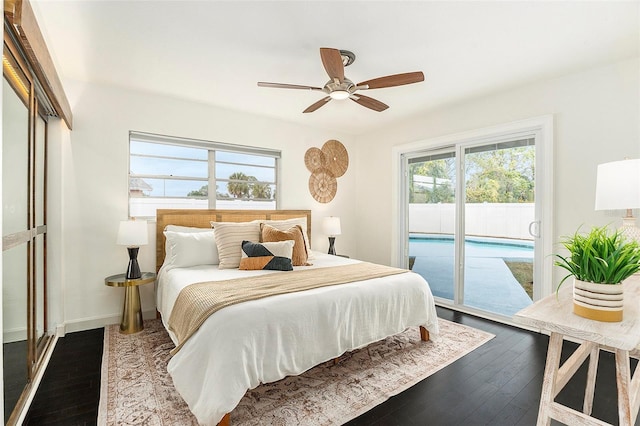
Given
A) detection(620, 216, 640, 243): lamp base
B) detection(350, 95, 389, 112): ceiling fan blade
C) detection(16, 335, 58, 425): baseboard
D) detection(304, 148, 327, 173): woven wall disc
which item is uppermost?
detection(350, 95, 389, 112): ceiling fan blade

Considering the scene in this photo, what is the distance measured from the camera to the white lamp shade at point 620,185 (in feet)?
6.27

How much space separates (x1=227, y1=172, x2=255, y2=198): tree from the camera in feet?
13.9

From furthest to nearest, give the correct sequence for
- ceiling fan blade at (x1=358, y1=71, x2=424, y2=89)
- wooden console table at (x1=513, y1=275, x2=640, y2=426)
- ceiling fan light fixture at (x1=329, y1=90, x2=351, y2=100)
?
1. ceiling fan light fixture at (x1=329, y1=90, x2=351, y2=100)
2. ceiling fan blade at (x1=358, y1=71, x2=424, y2=89)
3. wooden console table at (x1=513, y1=275, x2=640, y2=426)

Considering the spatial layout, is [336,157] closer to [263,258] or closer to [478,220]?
[478,220]

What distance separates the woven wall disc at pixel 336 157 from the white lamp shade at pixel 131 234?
2831 millimetres

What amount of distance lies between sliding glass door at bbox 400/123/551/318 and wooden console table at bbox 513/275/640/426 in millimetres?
1835

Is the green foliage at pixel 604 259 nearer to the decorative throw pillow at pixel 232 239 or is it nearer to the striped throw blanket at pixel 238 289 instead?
the striped throw blanket at pixel 238 289

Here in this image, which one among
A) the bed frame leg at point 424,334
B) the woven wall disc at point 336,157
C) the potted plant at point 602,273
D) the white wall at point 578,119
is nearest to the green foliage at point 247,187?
the woven wall disc at point 336,157

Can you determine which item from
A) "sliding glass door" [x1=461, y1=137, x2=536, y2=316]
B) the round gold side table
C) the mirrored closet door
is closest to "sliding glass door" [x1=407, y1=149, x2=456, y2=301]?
"sliding glass door" [x1=461, y1=137, x2=536, y2=316]

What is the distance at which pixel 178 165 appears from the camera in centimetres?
388

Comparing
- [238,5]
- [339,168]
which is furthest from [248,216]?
[238,5]

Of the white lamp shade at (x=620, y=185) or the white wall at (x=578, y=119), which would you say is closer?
the white lamp shade at (x=620, y=185)

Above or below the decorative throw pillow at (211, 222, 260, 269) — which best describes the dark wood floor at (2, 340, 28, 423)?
below

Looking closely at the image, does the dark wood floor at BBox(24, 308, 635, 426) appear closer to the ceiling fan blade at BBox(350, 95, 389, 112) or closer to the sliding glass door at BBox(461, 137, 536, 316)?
the sliding glass door at BBox(461, 137, 536, 316)
